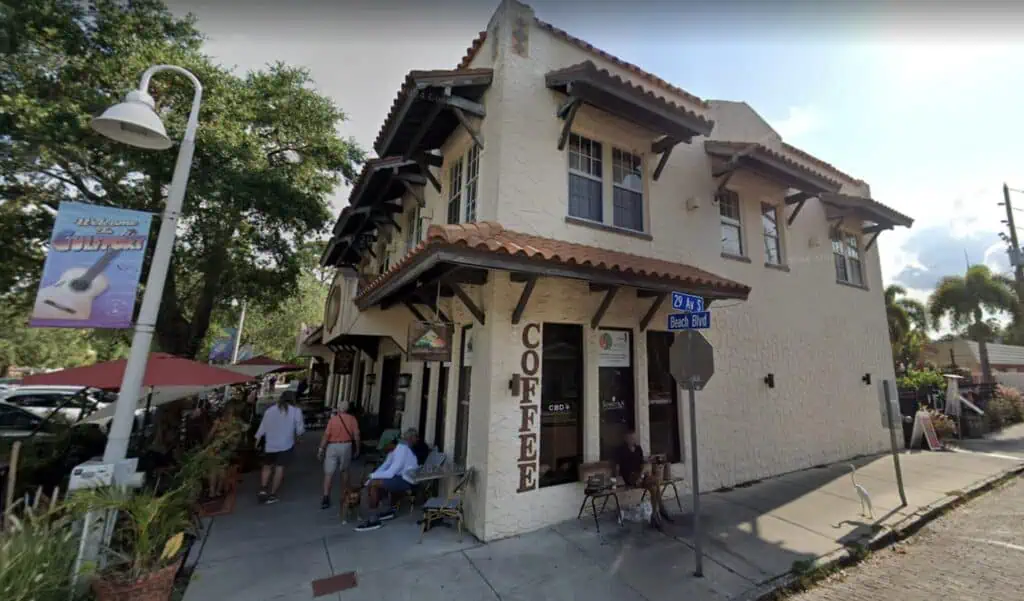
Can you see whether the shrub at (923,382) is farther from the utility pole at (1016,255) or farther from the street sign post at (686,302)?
the street sign post at (686,302)

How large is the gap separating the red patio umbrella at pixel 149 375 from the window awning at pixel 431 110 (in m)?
5.24

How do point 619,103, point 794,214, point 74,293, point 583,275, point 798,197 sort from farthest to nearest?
point 794,214
point 798,197
point 619,103
point 583,275
point 74,293

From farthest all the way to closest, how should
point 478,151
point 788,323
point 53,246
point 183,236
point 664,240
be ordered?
point 183,236
point 788,323
point 664,240
point 478,151
point 53,246

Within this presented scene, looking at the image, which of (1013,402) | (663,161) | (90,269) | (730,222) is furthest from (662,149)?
(1013,402)

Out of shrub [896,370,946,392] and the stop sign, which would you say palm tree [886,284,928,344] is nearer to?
shrub [896,370,946,392]

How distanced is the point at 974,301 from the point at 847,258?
1961 centimetres

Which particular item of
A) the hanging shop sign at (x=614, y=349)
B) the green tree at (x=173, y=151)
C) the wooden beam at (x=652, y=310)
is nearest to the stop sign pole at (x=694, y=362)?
the wooden beam at (x=652, y=310)

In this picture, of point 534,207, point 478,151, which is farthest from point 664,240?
point 478,151

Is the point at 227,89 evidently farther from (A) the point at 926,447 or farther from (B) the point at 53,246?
(A) the point at 926,447

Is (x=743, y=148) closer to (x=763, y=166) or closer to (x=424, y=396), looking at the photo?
(x=763, y=166)

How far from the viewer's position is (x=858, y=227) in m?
12.8

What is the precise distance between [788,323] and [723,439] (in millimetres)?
3758

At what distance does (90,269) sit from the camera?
419cm

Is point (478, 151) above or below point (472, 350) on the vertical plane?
above
